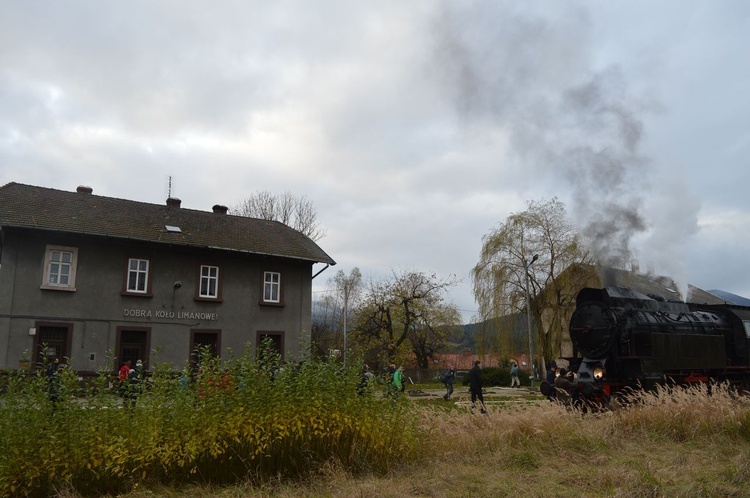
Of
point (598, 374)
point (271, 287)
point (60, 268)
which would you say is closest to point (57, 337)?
point (60, 268)

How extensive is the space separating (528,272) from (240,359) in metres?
28.1

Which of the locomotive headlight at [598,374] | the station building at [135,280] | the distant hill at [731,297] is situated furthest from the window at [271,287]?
the distant hill at [731,297]

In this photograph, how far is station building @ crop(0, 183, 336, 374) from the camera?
74.6 feet

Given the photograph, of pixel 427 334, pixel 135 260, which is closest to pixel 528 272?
pixel 427 334

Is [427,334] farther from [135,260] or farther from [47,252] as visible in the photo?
[47,252]

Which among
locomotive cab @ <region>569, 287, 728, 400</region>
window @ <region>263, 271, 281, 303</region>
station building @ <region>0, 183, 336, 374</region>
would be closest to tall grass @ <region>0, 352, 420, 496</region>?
locomotive cab @ <region>569, 287, 728, 400</region>

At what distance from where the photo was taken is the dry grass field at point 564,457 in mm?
6938

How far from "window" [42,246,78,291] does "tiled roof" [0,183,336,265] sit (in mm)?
1083

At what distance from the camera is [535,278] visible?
34531mm

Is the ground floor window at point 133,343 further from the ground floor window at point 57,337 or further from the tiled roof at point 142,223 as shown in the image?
the tiled roof at point 142,223

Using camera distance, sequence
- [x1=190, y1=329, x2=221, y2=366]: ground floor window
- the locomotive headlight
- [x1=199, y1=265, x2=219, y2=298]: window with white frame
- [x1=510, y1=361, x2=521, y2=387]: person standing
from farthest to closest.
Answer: [x1=510, y1=361, x2=521, y2=387]: person standing → [x1=199, y1=265, x2=219, y2=298]: window with white frame → [x1=190, y1=329, x2=221, y2=366]: ground floor window → the locomotive headlight

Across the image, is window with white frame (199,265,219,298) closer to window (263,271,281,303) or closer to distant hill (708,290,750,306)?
window (263,271,281,303)

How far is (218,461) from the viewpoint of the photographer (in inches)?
289

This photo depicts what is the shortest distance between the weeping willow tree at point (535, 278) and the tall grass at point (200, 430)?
26.8 m
